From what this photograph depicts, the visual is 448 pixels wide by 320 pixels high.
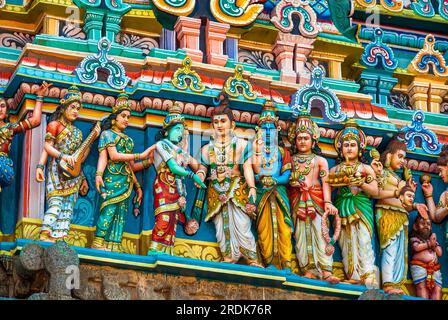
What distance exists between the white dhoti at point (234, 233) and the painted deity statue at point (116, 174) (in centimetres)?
88

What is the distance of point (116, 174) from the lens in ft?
74.1

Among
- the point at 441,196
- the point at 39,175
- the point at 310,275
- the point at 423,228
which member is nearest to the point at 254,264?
the point at 310,275

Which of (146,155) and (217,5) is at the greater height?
(217,5)

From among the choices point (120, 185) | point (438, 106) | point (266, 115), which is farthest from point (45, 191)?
point (438, 106)

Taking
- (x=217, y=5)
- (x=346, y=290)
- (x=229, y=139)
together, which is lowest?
(x=346, y=290)

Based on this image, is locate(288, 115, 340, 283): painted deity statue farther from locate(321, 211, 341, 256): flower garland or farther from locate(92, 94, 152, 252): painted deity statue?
locate(92, 94, 152, 252): painted deity statue

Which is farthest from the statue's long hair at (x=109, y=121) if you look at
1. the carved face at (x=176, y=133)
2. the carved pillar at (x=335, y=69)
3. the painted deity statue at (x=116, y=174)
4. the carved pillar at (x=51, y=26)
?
the carved pillar at (x=335, y=69)

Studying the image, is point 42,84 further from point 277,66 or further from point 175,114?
point 277,66

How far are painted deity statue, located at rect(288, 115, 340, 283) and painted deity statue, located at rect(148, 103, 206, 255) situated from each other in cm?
109

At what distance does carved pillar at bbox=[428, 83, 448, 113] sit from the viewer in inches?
977

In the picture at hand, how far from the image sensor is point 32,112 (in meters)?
22.6

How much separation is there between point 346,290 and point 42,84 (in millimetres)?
3779

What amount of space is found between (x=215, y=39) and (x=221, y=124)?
1.15 m

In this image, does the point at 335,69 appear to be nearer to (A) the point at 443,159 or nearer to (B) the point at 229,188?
(A) the point at 443,159
